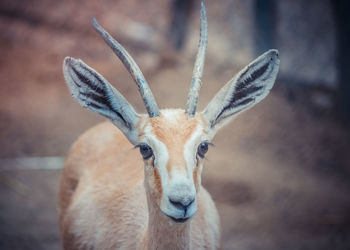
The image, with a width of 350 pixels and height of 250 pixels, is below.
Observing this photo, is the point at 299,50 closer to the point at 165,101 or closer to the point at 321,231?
the point at 165,101

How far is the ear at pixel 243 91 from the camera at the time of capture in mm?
3145

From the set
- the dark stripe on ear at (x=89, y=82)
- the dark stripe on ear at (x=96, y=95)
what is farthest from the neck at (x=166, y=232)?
the dark stripe on ear at (x=89, y=82)

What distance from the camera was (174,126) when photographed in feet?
9.57

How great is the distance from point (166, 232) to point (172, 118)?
0.82 meters

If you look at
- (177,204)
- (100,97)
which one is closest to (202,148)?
(177,204)

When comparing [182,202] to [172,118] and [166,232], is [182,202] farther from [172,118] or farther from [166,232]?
[172,118]

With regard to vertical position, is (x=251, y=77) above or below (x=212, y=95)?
below

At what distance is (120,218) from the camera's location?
12.2ft

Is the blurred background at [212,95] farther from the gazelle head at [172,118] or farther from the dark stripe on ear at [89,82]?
the dark stripe on ear at [89,82]

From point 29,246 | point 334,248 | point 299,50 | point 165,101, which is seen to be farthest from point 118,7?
point 334,248

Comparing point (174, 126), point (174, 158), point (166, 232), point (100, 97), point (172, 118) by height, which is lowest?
point (166, 232)

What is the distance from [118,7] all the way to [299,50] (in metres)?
5.20

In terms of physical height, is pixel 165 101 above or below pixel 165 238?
above

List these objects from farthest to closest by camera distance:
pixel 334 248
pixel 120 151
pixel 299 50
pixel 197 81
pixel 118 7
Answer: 1. pixel 118 7
2. pixel 299 50
3. pixel 334 248
4. pixel 120 151
5. pixel 197 81
